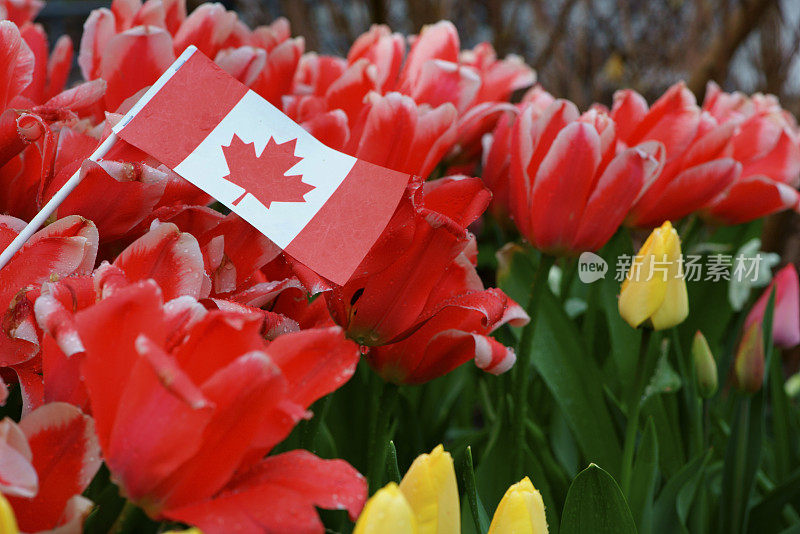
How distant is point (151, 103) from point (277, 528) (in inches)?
13.4

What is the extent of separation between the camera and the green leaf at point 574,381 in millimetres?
916

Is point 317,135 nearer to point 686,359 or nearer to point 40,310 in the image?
point 40,310

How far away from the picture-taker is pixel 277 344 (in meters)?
0.38

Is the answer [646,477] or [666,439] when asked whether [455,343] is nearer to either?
[646,477]

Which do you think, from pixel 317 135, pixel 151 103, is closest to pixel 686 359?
pixel 317 135

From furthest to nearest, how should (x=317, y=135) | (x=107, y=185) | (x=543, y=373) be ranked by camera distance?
(x=543, y=373) < (x=317, y=135) < (x=107, y=185)

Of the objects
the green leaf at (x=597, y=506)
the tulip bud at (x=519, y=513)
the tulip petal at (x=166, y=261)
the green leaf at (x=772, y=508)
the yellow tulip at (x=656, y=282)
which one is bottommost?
the green leaf at (x=772, y=508)

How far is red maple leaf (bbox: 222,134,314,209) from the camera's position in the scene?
1.84ft

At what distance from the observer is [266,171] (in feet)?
1.88

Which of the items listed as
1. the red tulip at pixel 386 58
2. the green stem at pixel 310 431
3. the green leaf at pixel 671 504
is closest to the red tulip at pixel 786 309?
the green leaf at pixel 671 504

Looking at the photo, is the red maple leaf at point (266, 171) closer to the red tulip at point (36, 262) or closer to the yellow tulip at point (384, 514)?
the red tulip at point (36, 262)

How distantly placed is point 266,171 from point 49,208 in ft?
0.47

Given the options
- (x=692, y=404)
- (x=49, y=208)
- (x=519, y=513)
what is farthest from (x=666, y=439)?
(x=49, y=208)

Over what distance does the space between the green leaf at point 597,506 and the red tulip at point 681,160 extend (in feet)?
1.42
